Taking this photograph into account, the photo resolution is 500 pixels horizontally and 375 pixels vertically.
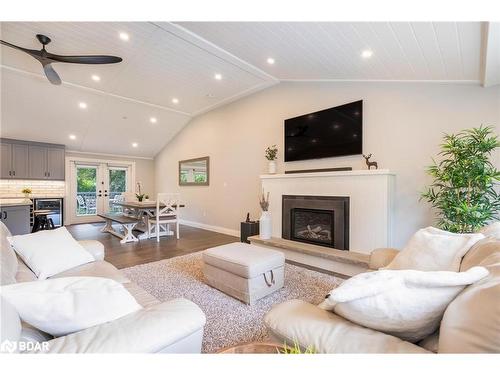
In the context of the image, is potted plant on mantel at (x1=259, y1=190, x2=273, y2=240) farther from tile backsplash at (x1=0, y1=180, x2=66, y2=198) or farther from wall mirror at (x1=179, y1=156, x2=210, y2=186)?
tile backsplash at (x1=0, y1=180, x2=66, y2=198)

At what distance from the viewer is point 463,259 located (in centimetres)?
129

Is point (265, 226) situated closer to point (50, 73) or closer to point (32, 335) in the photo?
point (32, 335)

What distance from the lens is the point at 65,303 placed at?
903 millimetres

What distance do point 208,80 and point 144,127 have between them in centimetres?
319

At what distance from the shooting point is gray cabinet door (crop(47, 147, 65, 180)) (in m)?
6.51

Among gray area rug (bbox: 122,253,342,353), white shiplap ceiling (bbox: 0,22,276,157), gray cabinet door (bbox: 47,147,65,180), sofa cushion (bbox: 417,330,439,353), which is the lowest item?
gray area rug (bbox: 122,253,342,353)

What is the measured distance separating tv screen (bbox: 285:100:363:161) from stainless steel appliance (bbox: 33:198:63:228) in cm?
667

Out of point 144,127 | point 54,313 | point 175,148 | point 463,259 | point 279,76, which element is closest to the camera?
point 54,313

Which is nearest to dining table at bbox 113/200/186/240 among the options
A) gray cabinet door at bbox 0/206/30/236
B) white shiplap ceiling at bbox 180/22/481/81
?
gray cabinet door at bbox 0/206/30/236

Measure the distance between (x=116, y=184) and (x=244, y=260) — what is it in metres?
7.30

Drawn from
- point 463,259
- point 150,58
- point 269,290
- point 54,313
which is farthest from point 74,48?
point 463,259

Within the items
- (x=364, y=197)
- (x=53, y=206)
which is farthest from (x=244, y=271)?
(x=53, y=206)
